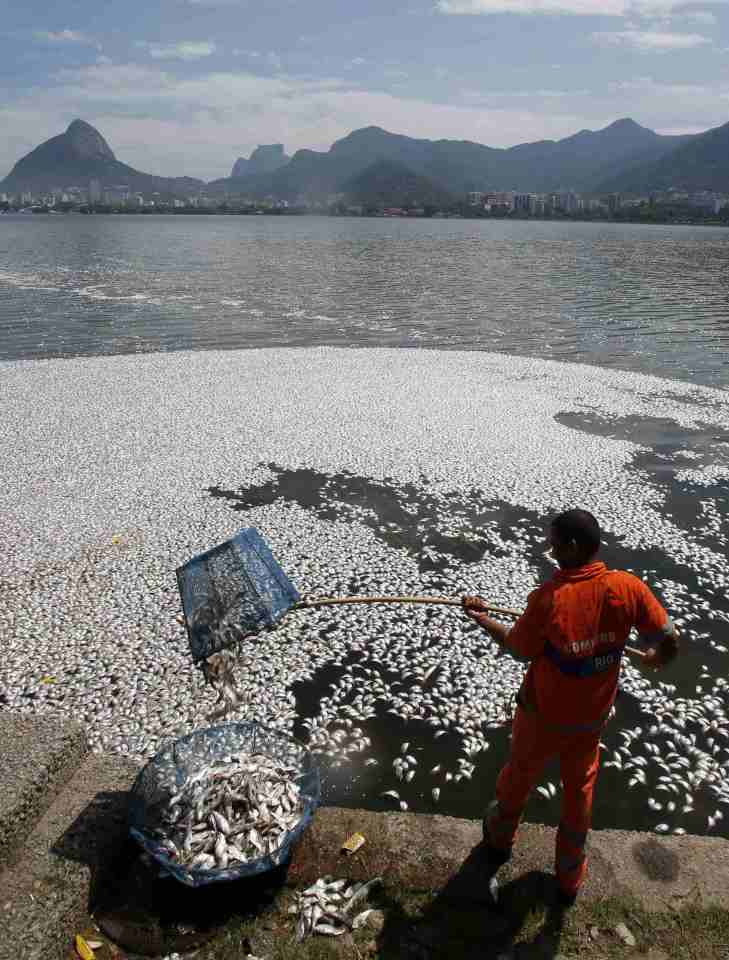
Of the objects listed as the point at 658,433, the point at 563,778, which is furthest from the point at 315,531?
the point at 658,433

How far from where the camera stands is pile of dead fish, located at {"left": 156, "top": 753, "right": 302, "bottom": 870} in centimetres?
429

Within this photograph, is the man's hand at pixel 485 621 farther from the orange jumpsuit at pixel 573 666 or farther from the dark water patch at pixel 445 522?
the dark water patch at pixel 445 522

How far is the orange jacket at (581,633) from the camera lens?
374cm

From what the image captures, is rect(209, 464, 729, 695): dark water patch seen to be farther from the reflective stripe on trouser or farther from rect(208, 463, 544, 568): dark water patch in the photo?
the reflective stripe on trouser

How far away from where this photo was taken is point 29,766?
4855 millimetres

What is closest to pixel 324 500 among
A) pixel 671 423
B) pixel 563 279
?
pixel 671 423

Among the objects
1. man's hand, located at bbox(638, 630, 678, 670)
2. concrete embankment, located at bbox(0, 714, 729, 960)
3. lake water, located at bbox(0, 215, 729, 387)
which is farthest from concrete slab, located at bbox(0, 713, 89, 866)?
lake water, located at bbox(0, 215, 729, 387)

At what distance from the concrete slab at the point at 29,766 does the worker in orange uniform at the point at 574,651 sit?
2934 mm

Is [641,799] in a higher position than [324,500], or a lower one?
lower

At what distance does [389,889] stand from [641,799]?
215cm

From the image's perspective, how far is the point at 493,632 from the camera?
422 centimetres

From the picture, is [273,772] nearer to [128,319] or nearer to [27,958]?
[27,958]

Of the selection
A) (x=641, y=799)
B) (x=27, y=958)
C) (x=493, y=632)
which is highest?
(x=493, y=632)

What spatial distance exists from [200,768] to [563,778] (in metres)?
2.24
